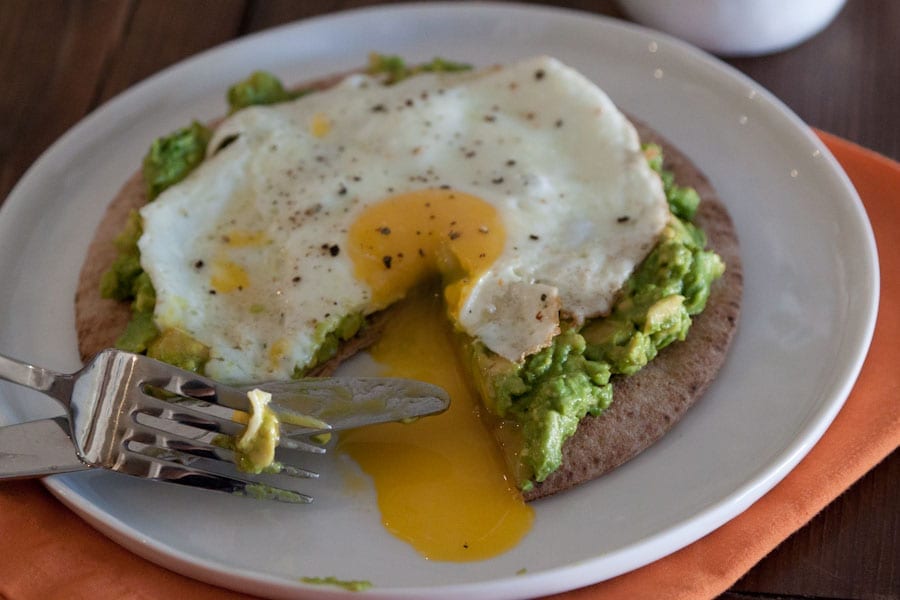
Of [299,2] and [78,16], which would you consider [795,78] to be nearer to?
[299,2]

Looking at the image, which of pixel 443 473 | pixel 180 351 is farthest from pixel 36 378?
pixel 443 473

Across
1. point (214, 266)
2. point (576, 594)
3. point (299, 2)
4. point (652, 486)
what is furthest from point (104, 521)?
point (299, 2)

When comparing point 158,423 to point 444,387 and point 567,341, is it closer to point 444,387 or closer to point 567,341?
point 444,387

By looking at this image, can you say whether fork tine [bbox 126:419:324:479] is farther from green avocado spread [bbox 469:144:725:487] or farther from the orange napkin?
green avocado spread [bbox 469:144:725:487]

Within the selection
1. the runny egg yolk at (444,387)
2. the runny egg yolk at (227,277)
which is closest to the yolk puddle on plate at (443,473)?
the runny egg yolk at (444,387)

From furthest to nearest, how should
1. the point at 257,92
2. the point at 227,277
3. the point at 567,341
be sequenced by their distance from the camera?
the point at 257,92
the point at 227,277
the point at 567,341

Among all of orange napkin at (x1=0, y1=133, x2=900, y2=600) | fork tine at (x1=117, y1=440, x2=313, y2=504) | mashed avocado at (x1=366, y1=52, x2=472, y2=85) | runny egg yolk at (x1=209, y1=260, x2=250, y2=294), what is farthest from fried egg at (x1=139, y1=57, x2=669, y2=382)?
orange napkin at (x1=0, y1=133, x2=900, y2=600)
